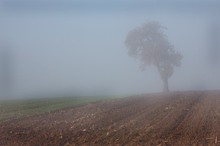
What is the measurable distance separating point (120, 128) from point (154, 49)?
131 feet

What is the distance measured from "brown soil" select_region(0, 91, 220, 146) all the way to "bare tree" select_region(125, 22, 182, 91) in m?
32.8

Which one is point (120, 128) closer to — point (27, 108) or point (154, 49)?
point (27, 108)

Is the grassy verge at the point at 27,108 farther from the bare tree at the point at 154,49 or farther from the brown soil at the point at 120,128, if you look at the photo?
the bare tree at the point at 154,49

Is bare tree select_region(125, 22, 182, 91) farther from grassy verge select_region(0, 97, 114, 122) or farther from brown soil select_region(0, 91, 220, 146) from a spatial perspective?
brown soil select_region(0, 91, 220, 146)

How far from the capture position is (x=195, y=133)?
49.5ft

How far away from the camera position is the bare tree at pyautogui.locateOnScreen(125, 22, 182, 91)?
Result: 184 feet

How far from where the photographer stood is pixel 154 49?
5603 cm

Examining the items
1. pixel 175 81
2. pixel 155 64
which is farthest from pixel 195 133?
pixel 175 81

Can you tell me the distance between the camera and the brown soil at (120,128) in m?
14.3

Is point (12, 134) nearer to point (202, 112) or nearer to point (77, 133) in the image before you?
point (77, 133)

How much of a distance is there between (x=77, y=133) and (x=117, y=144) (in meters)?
2.97

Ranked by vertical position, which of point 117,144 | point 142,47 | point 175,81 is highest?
point 142,47

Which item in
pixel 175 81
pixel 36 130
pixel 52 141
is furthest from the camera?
pixel 175 81

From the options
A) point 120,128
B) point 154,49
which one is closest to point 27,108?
point 120,128
